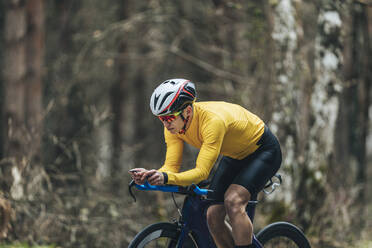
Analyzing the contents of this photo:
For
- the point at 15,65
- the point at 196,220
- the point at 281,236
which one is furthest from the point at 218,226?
the point at 15,65

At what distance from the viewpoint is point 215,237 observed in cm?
453

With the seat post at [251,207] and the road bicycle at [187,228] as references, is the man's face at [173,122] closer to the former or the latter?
the road bicycle at [187,228]

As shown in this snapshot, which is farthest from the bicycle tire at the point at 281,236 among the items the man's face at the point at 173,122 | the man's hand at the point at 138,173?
the man's hand at the point at 138,173

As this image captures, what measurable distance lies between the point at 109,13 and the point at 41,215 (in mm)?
9946

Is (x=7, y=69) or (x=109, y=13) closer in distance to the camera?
(x=7, y=69)

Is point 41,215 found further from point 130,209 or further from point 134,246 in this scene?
point 134,246

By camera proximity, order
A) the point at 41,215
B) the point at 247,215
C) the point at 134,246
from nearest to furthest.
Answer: the point at 134,246
the point at 247,215
the point at 41,215

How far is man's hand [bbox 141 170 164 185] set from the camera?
3674 mm

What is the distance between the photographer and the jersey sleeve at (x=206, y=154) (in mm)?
3907

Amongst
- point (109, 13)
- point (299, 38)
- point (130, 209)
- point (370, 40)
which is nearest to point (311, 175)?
point (299, 38)

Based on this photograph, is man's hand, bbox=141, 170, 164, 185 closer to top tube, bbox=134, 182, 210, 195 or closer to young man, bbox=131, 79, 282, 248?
young man, bbox=131, 79, 282, 248

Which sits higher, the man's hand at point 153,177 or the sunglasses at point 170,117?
the sunglasses at point 170,117

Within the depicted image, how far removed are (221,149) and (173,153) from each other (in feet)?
1.29

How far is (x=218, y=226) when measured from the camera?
14.8 feet
